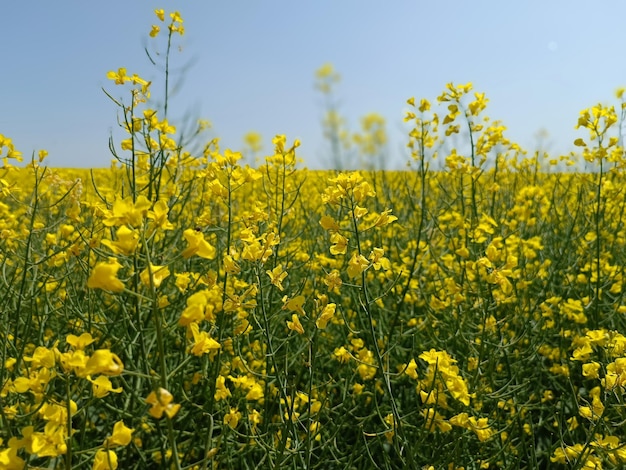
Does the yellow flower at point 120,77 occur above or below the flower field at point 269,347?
above

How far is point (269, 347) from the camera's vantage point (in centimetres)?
144

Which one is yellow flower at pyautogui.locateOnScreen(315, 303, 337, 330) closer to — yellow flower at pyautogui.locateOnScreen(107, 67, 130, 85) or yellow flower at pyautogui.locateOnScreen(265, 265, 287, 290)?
yellow flower at pyautogui.locateOnScreen(265, 265, 287, 290)

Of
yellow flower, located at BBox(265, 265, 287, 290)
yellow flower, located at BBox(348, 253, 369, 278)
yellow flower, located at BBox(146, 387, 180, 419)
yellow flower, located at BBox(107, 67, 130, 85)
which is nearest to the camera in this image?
yellow flower, located at BBox(146, 387, 180, 419)

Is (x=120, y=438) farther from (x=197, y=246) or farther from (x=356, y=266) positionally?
(x=356, y=266)

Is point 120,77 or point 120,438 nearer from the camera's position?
point 120,438

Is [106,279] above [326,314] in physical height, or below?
above

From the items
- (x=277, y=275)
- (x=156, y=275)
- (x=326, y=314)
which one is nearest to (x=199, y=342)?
(x=156, y=275)

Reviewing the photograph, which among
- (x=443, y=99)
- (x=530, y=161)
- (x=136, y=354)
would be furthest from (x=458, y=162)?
(x=530, y=161)

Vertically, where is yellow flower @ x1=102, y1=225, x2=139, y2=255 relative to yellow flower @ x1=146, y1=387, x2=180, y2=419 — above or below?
above

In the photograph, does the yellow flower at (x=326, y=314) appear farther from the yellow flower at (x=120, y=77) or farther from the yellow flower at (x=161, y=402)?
the yellow flower at (x=120, y=77)

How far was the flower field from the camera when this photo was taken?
3.23 ft

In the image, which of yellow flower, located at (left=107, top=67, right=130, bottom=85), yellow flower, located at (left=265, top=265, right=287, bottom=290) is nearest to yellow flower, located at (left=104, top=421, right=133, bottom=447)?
yellow flower, located at (left=265, top=265, right=287, bottom=290)

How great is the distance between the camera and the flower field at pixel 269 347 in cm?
98

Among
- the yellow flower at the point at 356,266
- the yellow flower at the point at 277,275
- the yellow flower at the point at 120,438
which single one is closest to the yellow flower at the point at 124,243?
the yellow flower at the point at 120,438
